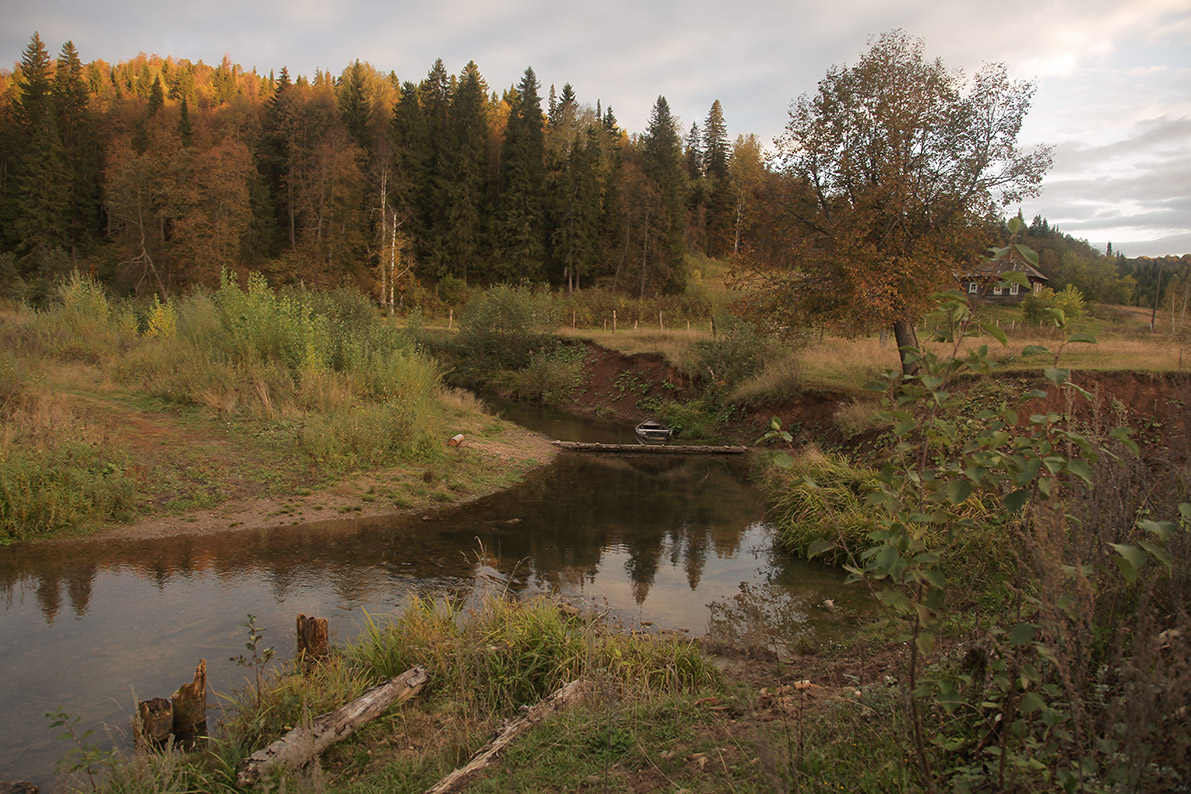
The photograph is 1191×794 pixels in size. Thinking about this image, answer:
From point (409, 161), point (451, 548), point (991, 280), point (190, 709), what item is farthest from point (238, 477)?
point (409, 161)

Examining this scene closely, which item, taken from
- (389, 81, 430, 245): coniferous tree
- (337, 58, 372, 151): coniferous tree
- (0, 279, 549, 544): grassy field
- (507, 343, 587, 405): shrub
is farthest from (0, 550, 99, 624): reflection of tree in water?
(337, 58, 372, 151): coniferous tree

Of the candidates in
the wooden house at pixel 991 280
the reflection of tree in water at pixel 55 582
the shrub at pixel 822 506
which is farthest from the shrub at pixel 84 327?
the wooden house at pixel 991 280

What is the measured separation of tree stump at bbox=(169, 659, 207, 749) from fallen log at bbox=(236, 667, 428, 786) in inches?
38.3

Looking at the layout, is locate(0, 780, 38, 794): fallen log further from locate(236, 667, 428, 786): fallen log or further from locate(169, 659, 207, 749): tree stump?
locate(236, 667, 428, 786): fallen log

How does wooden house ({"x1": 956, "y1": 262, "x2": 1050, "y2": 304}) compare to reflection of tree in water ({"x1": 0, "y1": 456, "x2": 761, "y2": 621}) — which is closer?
wooden house ({"x1": 956, "y1": 262, "x2": 1050, "y2": 304})

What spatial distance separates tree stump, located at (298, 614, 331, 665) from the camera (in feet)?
19.1

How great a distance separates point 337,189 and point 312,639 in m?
45.5

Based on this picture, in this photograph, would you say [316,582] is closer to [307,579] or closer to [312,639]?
[307,579]

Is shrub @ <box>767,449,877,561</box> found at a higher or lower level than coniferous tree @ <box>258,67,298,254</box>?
lower

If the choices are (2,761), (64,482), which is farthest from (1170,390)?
(64,482)

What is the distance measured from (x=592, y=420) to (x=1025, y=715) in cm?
2203

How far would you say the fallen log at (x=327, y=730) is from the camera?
13.9ft

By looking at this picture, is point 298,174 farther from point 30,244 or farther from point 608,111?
point 608,111

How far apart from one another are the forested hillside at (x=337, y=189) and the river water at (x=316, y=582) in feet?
117
